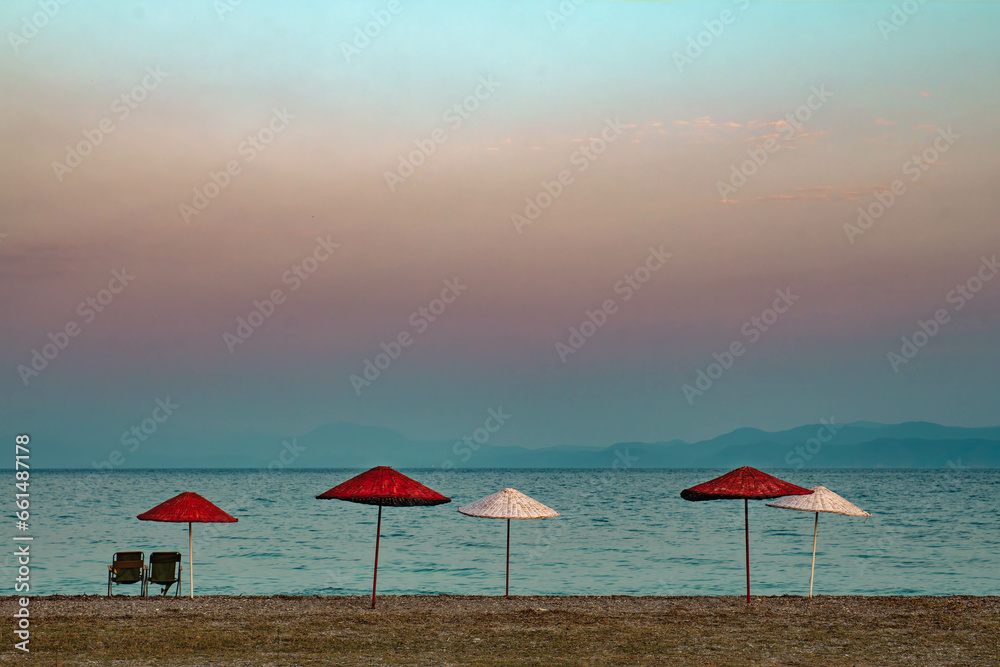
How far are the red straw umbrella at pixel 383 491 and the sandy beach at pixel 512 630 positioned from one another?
184cm

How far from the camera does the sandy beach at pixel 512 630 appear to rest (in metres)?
11.9

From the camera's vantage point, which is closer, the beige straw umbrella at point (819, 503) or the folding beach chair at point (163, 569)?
the beige straw umbrella at point (819, 503)

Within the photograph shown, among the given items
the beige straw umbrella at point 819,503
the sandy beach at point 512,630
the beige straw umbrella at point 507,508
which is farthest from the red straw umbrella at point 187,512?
the beige straw umbrella at point 819,503

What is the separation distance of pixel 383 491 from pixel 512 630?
3367 mm

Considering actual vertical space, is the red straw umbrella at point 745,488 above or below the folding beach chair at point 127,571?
above

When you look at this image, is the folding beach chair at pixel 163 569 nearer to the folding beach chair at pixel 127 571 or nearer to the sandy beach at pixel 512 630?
the folding beach chair at pixel 127 571

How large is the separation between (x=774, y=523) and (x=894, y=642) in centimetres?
4264

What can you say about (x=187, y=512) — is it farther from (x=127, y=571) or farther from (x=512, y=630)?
(x=512, y=630)

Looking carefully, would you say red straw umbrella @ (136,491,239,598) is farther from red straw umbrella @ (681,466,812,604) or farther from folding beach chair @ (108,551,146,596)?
red straw umbrella @ (681,466,812,604)

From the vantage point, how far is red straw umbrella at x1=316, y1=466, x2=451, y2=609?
1593cm

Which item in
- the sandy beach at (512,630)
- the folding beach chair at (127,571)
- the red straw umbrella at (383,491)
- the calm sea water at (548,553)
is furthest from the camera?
the calm sea water at (548,553)

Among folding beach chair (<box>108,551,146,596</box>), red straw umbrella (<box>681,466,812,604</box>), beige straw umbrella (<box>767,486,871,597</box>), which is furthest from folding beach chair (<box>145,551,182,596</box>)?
beige straw umbrella (<box>767,486,871,597</box>)

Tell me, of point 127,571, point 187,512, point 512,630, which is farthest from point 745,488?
point 127,571

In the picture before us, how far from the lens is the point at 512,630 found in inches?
556
